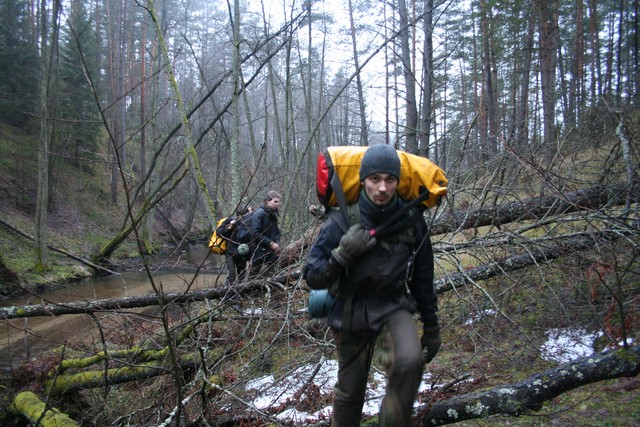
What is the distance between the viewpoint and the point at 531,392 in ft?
8.56

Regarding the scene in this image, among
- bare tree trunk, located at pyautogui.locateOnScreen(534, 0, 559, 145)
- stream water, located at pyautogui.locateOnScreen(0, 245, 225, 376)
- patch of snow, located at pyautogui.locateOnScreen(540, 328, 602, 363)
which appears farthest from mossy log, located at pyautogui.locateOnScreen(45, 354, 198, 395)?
bare tree trunk, located at pyautogui.locateOnScreen(534, 0, 559, 145)

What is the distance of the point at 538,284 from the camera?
17.6 ft

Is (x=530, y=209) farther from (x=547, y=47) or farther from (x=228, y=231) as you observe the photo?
(x=547, y=47)

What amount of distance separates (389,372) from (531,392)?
1.10 meters

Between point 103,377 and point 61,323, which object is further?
point 61,323

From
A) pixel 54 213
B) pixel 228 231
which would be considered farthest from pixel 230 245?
pixel 54 213

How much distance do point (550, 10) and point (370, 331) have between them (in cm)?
1489

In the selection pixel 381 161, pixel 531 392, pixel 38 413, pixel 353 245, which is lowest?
pixel 38 413

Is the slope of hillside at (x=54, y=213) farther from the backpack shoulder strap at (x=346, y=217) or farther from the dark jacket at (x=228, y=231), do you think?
the backpack shoulder strap at (x=346, y=217)

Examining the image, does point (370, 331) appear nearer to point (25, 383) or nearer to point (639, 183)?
point (639, 183)

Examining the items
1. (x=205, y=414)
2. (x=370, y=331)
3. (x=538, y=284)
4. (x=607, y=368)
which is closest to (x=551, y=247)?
(x=538, y=284)

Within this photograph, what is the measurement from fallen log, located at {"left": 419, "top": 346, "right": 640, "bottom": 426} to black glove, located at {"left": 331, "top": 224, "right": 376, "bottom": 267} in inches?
49.4

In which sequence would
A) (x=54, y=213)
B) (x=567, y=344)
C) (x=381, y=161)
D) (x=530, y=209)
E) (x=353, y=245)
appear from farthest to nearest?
1. (x=54, y=213)
2. (x=530, y=209)
3. (x=567, y=344)
4. (x=381, y=161)
5. (x=353, y=245)

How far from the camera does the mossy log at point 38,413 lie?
3756 mm
